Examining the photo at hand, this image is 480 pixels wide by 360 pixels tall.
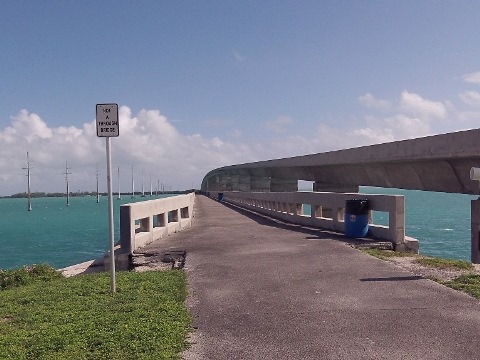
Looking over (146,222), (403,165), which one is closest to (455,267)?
(146,222)

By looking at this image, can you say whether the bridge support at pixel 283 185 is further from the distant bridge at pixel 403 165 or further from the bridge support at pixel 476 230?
the bridge support at pixel 476 230

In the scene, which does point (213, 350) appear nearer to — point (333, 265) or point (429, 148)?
point (333, 265)

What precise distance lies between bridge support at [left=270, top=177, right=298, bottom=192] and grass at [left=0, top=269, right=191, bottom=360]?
46078mm

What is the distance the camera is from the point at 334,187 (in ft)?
119

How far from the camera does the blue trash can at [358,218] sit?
49.1ft

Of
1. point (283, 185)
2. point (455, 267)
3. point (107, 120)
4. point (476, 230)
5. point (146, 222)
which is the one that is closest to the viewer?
point (476, 230)

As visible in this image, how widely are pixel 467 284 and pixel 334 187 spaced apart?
91.5ft

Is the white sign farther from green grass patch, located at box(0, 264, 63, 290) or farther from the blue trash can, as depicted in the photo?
the blue trash can

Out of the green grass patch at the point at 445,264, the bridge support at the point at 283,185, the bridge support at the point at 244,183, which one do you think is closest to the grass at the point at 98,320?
the green grass patch at the point at 445,264

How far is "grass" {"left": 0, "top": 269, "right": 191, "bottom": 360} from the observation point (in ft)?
18.2

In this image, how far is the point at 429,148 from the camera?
18.2m

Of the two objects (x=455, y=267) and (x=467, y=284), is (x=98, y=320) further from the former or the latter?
(x=455, y=267)

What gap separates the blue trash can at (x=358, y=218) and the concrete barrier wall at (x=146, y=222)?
6.12 metres

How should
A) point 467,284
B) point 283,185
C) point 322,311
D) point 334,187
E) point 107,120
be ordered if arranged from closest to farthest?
point 322,311
point 467,284
point 107,120
point 334,187
point 283,185
